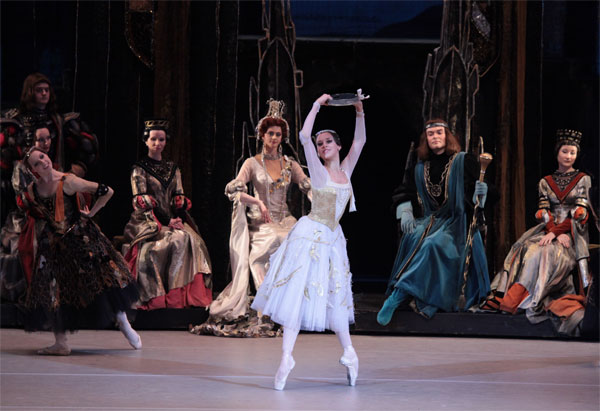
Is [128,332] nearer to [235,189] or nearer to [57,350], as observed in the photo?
[57,350]

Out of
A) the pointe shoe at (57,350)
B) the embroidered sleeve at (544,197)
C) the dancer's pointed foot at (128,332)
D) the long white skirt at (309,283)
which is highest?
the embroidered sleeve at (544,197)

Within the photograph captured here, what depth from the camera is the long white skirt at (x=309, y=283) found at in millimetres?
Answer: 4566

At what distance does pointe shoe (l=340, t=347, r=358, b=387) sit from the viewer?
4559 millimetres

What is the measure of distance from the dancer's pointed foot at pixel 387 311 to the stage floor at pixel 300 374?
13cm

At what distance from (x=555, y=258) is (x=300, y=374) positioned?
256 cm

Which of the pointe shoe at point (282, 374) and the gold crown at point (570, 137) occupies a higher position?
the gold crown at point (570, 137)

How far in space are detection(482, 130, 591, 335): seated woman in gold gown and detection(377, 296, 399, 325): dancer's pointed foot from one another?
673 millimetres

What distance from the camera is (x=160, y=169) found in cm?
700

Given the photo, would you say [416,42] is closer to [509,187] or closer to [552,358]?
[509,187]

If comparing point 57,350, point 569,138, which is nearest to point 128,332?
point 57,350

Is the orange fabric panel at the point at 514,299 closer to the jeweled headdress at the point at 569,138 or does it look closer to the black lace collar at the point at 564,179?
the black lace collar at the point at 564,179

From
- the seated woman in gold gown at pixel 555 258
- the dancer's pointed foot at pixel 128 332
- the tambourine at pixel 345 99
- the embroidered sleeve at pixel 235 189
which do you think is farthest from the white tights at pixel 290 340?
the seated woman in gold gown at pixel 555 258

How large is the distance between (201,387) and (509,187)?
410 cm

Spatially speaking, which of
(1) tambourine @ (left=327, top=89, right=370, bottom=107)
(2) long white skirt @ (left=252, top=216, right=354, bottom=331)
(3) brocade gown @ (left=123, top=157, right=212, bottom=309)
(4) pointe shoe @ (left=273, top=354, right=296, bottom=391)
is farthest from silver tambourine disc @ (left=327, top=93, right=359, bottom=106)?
(3) brocade gown @ (left=123, top=157, right=212, bottom=309)
